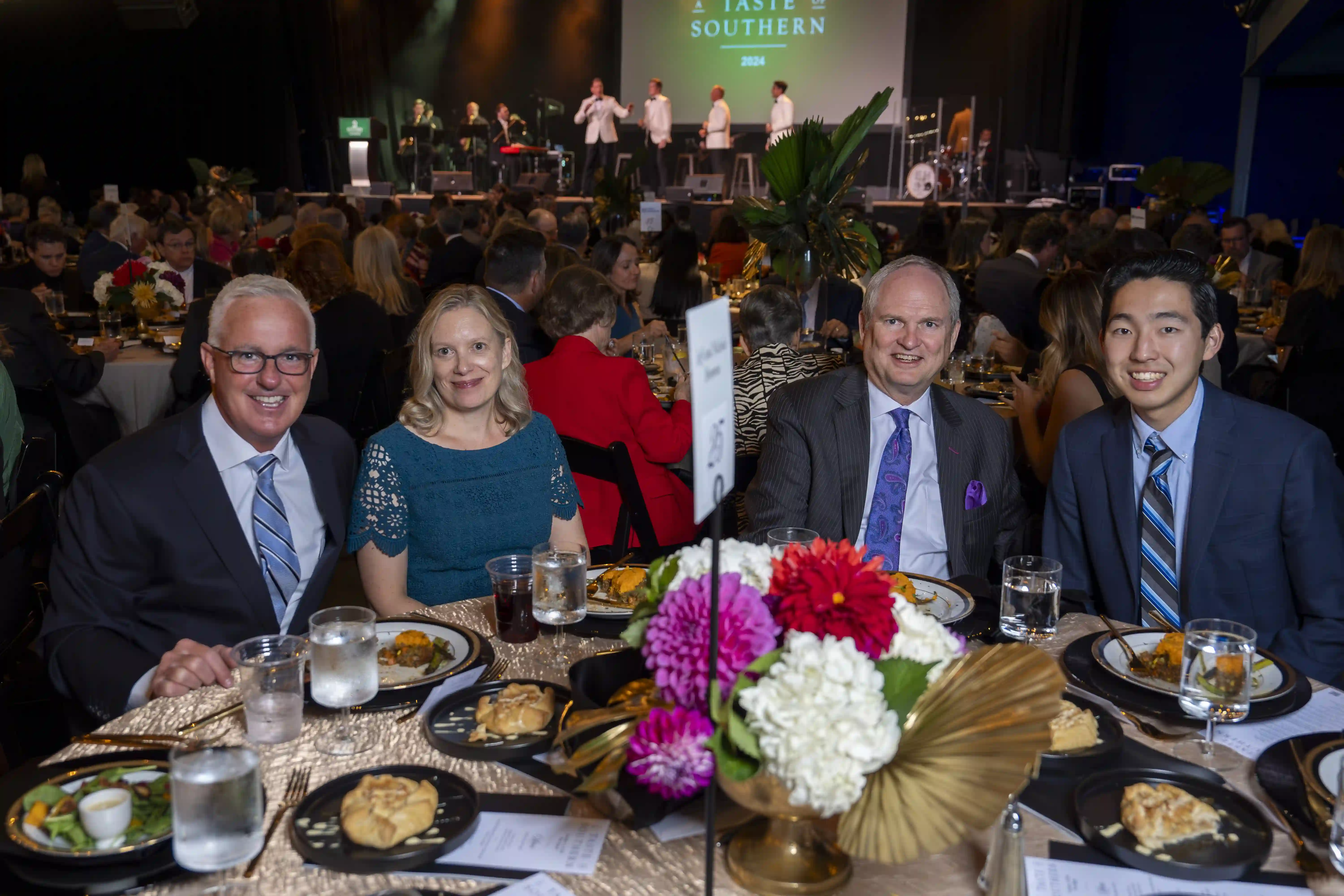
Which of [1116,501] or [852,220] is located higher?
[852,220]

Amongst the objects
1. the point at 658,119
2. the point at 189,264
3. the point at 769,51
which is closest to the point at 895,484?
Answer: the point at 189,264

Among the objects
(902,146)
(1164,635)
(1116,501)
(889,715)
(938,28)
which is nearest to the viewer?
(889,715)

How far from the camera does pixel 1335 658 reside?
2.02 metres

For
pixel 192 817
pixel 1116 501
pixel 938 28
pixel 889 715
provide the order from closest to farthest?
1. pixel 889 715
2. pixel 192 817
3. pixel 1116 501
4. pixel 938 28

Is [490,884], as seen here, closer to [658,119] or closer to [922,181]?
[922,181]

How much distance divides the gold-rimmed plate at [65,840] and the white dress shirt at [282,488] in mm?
698

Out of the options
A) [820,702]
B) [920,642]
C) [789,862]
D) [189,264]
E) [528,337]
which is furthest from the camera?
[189,264]

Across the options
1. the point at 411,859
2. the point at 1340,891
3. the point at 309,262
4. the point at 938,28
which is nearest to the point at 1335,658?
the point at 1340,891

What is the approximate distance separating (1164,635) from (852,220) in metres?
3.15

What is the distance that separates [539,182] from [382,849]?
15463 millimetres

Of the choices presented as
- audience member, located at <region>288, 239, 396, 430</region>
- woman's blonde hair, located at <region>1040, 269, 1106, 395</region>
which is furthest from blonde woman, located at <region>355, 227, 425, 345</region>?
woman's blonde hair, located at <region>1040, 269, 1106, 395</region>

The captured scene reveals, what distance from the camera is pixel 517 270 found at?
4668 millimetres

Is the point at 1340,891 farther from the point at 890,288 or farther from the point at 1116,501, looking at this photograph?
the point at 890,288

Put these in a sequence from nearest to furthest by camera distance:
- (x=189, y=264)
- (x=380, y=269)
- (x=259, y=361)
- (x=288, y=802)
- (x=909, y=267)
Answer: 1. (x=288, y=802)
2. (x=259, y=361)
3. (x=909, y=267)
4. (x=380, y=269)
5. (x=189, y=264)
